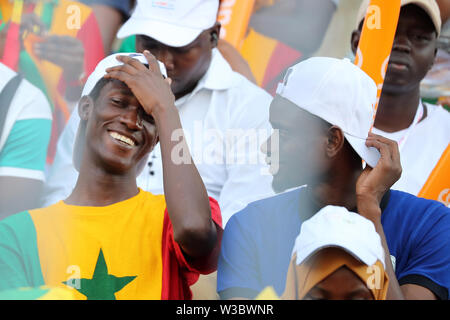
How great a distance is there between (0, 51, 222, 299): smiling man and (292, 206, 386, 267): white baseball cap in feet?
0.84

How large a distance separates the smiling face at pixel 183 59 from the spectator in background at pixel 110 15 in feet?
0.37

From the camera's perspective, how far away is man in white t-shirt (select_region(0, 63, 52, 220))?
2090 mm

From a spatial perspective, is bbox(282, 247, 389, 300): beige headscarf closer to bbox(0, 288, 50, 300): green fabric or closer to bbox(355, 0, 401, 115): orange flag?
bbox(0, 288, 50, 300): green fabric

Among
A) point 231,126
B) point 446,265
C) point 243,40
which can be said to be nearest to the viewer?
point 446,265

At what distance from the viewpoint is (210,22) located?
8.16 feet

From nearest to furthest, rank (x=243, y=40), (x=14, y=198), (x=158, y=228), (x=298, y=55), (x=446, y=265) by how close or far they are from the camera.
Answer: (x=446, y=265), (x=158, y=228), (x=14, y=198), (x=298, y=55), (x=243, y=40)

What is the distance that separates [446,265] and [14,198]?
1050mm

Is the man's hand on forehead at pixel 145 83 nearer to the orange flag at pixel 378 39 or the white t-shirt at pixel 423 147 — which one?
the orange flag at pixel 378 39

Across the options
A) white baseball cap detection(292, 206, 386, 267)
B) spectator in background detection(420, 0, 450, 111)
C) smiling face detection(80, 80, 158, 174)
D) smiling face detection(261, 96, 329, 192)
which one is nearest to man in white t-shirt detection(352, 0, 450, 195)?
spectator in background detection(420, 0, 450, 111)

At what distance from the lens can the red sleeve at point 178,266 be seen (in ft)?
5.79

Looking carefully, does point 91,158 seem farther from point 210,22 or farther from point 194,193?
point 210,22

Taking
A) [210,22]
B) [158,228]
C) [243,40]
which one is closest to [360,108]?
[158,228]

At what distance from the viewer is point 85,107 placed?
6.36ft

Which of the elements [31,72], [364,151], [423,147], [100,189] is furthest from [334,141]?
[31,72]
